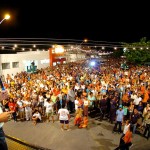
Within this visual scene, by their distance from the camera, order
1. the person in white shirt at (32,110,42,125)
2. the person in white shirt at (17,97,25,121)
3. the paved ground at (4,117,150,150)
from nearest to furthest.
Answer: the paved ground at (4,117,150,150) < the person in white shirt at (32,110,42,125) < the person in white shirt at (17,97,25,121)

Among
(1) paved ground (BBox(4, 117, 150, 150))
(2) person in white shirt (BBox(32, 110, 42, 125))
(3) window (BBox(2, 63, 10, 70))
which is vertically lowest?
(1) paved ground (BBox(4, 117, 150, 150))

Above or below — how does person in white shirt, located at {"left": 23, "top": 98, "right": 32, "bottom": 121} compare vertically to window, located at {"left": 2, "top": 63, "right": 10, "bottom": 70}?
below

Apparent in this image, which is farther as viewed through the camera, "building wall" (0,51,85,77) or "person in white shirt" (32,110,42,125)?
"building wall" (0,51,85,77)

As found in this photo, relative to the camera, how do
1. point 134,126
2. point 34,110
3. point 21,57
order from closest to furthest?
point 134,126
point 34,110
point 21,57

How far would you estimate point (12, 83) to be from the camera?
2298cm

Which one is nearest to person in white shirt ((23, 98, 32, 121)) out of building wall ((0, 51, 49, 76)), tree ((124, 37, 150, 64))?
building wall ((0, 51, 49, 76))

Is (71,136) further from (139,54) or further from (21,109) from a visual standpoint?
(139,54)

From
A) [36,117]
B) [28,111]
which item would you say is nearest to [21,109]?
[28,111]

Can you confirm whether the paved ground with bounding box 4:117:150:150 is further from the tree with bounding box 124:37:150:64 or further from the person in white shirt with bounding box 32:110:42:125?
the tree with bounding box 124:37:150:64

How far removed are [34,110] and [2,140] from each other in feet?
40.0

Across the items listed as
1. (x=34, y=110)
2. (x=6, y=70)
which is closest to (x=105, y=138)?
(x=34, y=110)

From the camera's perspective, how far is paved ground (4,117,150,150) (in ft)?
35.8

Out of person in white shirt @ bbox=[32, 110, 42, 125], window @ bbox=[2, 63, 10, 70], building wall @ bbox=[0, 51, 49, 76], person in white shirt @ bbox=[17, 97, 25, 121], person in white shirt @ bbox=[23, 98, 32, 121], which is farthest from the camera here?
building wall @ bbox=[0, 51, 49, 76]

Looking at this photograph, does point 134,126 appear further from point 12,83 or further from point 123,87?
point 12,83
